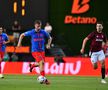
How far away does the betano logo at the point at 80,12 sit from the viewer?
35.4 metres

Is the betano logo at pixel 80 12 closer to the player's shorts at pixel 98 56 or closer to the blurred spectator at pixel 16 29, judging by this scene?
the blurred spectator at pixel 16 29

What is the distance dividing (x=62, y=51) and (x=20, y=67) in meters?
5.04

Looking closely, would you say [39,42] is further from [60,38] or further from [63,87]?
[60,38]

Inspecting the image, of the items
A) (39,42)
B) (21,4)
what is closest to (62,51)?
(21,4)

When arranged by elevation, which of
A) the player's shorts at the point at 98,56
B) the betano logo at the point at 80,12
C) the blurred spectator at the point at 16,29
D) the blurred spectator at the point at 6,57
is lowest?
the blurred spectator at the point at 6,57

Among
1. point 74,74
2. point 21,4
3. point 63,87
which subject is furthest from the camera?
point 21,4

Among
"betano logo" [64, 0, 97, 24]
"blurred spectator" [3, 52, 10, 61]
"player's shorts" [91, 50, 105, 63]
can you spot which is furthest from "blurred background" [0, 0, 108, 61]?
"player's shorts" [91, 50, 105, 63]

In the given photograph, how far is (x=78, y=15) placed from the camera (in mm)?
35656

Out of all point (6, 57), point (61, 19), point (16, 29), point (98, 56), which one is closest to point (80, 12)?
point (61, 19)

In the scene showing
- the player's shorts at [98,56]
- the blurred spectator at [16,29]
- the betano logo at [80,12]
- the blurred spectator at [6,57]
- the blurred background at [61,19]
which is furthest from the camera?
the betano logo at [80,12]

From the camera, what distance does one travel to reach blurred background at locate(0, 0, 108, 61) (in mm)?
34375

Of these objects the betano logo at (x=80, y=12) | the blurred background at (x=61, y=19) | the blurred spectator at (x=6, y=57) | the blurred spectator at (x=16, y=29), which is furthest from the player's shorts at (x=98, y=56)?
the betano logo at (x=80, y=12)

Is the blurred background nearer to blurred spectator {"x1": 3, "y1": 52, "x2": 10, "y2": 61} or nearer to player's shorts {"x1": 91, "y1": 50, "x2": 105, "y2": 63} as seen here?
blurred spectator {"x1": 3, "y1": 52, "x2": 10, "y2": 61}

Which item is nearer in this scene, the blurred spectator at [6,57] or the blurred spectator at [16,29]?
the blurred spectator at [6,57]
